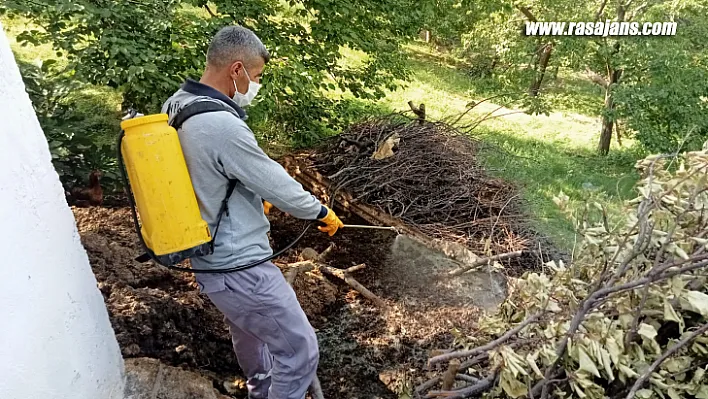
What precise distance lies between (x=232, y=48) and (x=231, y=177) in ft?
1.76

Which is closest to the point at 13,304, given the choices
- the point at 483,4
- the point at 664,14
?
the point at 483,4

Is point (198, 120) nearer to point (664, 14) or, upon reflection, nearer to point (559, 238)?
point (559, 238)

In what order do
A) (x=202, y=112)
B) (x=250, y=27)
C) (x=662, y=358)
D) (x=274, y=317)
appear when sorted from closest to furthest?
(x=662, y=358)
(x=202, y=112)
(x=274, y=317)
(x=250, y=27)

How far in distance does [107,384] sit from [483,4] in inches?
280

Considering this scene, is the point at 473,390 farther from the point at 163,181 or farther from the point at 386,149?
the point at 386,149

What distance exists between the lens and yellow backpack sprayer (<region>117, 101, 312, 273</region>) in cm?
196

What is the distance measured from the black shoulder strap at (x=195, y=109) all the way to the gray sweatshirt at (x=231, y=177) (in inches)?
1.0

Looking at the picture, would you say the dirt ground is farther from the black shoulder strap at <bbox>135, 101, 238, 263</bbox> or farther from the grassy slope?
the grassy slope

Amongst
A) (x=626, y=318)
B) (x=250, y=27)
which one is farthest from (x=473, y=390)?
(x=250, y=27)

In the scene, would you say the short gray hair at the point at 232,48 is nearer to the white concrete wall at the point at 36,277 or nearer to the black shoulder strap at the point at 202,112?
the black shoulder strap at the point at 202,112

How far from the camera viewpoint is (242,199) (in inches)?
86.0

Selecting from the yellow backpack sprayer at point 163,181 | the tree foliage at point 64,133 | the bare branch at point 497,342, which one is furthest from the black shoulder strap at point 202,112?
the tree foliage at point 64,133

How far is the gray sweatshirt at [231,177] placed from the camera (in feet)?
6.62

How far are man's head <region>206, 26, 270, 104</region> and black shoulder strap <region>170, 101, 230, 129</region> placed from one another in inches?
6.9
